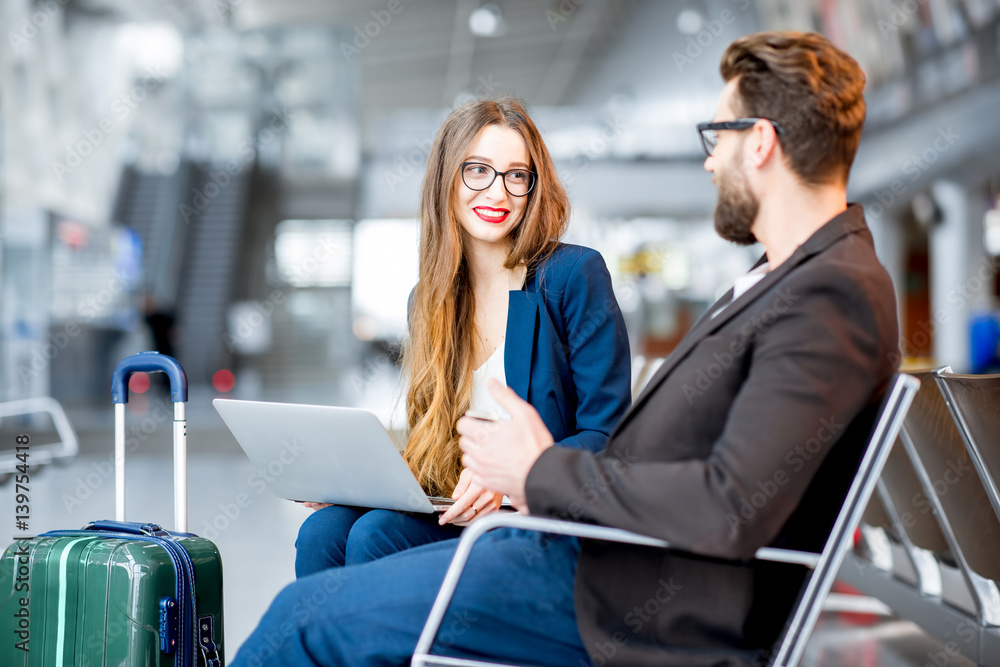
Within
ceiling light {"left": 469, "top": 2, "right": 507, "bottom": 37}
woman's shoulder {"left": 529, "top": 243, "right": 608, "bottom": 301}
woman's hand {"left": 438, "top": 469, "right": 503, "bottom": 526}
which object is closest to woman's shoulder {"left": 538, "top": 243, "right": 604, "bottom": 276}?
woman's shoulder {"left": 529, "top": 243, "right": 608, "bottom": 301}

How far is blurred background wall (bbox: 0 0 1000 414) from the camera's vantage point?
11.4 m

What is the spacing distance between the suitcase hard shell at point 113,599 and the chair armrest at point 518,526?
1.95 feet

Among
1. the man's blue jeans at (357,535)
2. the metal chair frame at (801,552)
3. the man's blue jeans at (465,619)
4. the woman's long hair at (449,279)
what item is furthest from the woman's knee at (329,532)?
the metal chair frame at (801,552)

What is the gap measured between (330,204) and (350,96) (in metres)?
2.12

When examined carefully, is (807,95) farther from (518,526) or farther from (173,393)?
(173,393)

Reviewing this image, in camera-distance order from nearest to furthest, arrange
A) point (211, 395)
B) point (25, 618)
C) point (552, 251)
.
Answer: point (25, 618), point (552, 251), point (211, 395)

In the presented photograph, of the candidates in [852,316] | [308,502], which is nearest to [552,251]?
[308,502]

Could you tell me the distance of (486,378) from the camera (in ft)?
6.89

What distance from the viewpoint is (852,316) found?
4.06 ft

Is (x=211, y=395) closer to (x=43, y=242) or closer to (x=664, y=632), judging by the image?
(x=43, y=242)

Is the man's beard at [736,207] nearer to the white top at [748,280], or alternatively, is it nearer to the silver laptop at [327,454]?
the white top at [748,280]

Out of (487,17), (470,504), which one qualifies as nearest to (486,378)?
(470,504)

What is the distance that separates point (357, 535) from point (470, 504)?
0.83 ft

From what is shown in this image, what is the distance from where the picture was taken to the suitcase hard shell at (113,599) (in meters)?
1.65
